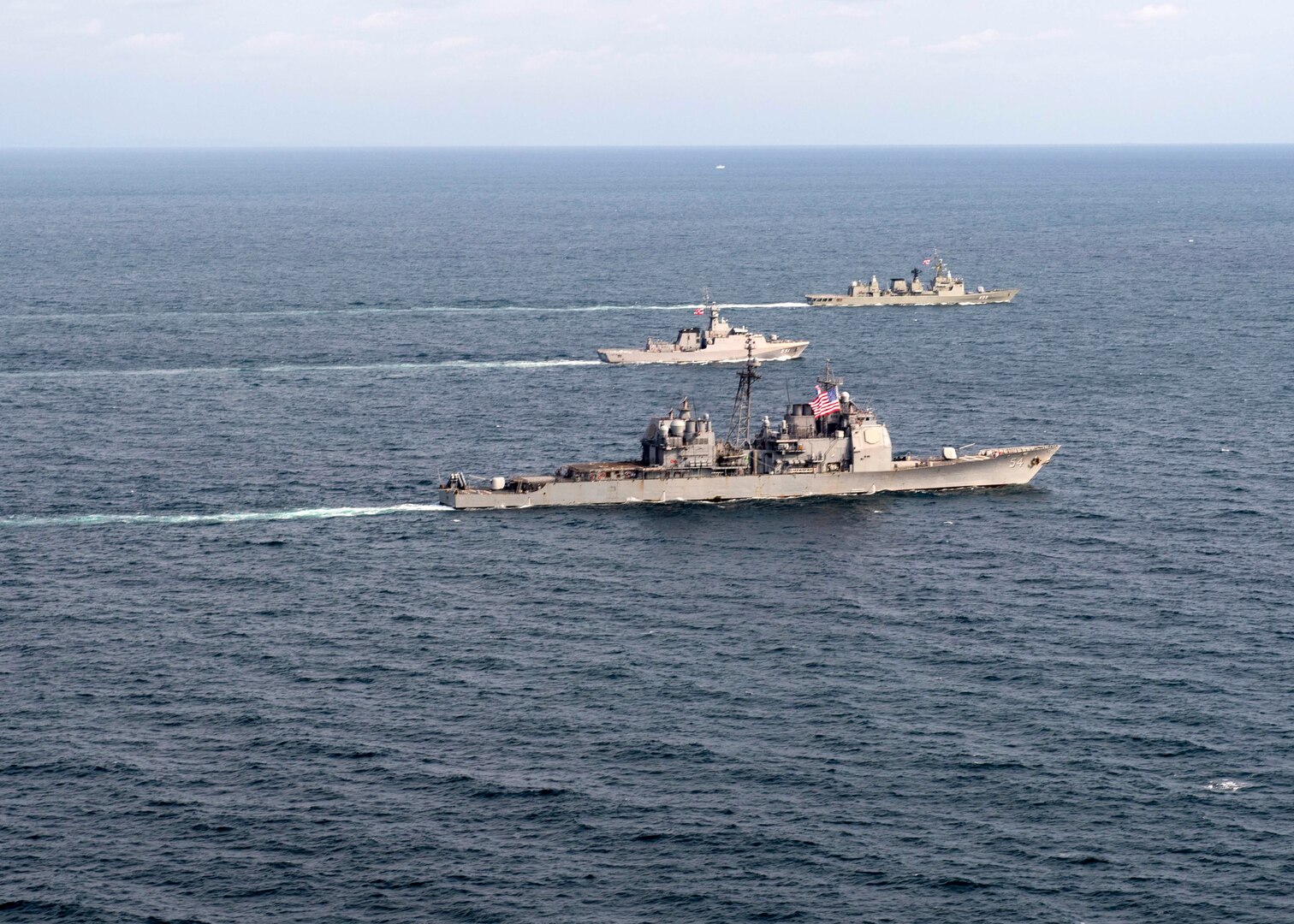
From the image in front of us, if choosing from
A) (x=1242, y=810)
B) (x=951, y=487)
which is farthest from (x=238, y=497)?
(x=1242, y=810)

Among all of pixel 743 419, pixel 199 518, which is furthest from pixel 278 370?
pixel 743 419

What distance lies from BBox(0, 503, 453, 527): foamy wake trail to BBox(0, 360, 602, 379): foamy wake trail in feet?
201

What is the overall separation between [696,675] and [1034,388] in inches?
3783

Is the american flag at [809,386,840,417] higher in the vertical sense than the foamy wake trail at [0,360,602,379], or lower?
higher

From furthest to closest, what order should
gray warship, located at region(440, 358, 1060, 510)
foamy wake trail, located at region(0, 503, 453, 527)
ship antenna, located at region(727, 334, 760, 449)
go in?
ship antenna, located at region(727, 334, 760, 449)
gray warship, located at region(440, 358, 1060, 510)
foamy wake trail, located at region(0, 503, 453, 527)

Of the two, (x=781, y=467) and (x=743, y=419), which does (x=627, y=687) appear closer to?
(x=781, y=467)

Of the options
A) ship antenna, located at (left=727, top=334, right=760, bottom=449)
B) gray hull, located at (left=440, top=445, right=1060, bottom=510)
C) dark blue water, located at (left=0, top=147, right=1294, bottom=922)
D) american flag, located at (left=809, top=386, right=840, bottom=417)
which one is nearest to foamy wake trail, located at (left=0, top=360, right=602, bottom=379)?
dark blue water, located at (left=0, top=147, right=1294, bottom=922)

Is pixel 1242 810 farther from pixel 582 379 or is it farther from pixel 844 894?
pixel 582 379

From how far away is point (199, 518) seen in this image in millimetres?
130250

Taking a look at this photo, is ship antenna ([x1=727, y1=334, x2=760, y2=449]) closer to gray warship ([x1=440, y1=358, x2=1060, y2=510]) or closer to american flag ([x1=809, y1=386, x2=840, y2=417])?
gray warship ([x1=440, y1=358, x2=1060, y2=510])

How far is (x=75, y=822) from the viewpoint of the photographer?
80750 mm

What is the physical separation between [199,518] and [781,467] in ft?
166

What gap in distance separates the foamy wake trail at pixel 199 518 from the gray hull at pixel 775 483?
6691 mm

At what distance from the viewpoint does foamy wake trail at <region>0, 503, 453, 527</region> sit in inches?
5059
